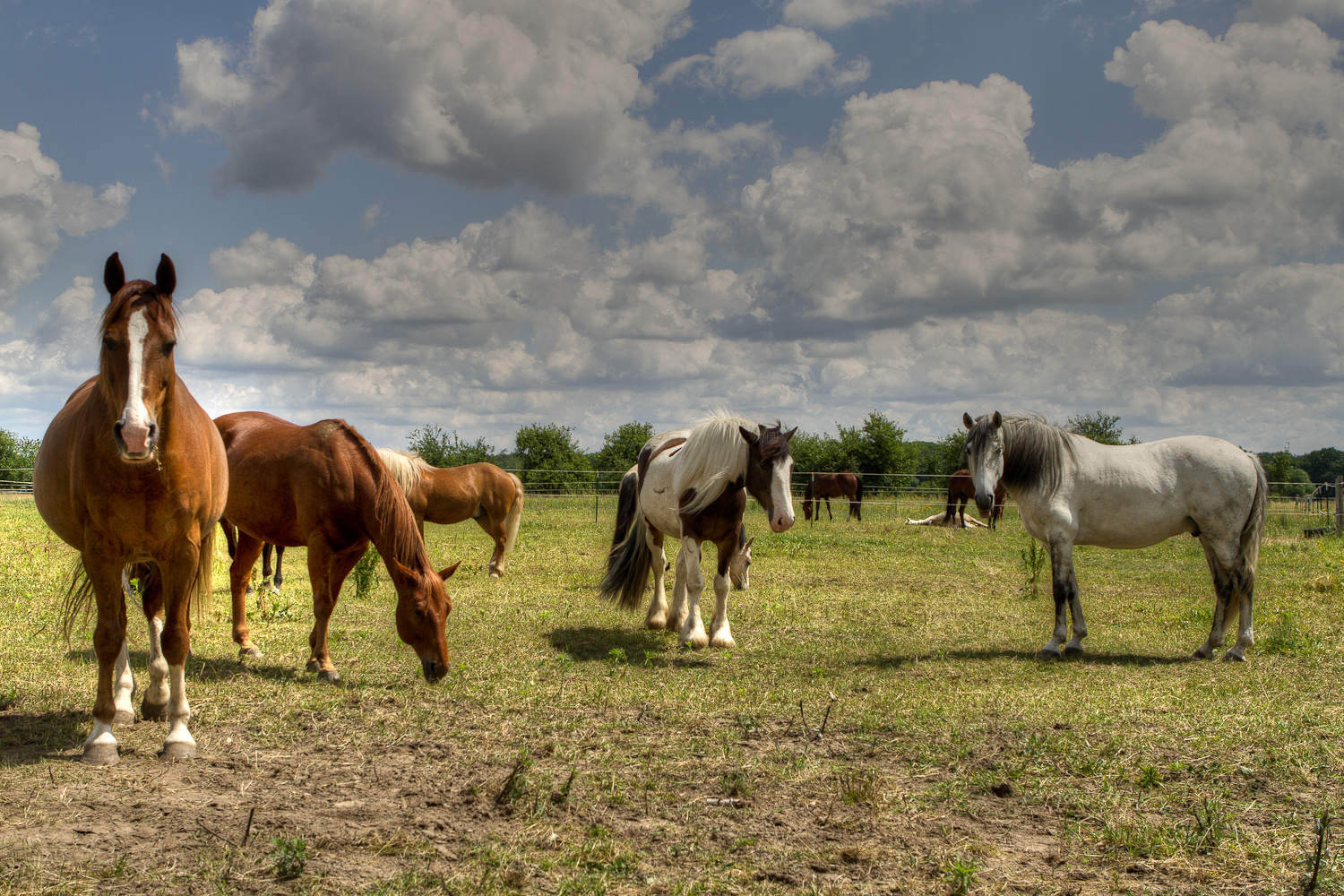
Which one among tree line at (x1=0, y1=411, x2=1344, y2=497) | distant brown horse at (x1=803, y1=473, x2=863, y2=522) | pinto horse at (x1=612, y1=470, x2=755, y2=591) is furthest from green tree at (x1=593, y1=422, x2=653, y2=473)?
pinto horse at (x1=612, y1=470, x2=755, y2=591)

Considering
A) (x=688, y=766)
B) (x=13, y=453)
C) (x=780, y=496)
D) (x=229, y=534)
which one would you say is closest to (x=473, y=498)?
(x=229, y=534)

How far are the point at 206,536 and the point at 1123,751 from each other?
17.4 ft

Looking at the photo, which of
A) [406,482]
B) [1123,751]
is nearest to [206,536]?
[1123,751]

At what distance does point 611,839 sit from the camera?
118 inches

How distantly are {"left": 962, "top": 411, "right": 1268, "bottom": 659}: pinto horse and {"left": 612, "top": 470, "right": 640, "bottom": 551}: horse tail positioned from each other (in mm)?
3649

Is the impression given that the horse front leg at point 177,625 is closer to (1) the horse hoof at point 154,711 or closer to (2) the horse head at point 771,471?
(1) the horse hoof at point 154,711

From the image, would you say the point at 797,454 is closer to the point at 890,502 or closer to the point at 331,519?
the point at 890,502

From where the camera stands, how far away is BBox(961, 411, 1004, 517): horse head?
6789 mm

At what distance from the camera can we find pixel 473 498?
13.0m

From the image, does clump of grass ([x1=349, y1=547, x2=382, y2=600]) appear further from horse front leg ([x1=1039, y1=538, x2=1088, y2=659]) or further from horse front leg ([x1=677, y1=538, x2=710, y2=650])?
horse front leg ([x1=1039, y1=538, x2=1088, y2=659])

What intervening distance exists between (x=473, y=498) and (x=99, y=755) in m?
9.28

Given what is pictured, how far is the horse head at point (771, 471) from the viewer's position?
19.9 ft

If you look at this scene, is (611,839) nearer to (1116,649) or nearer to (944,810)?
(944,810)

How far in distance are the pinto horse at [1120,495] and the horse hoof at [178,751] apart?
5787mm
